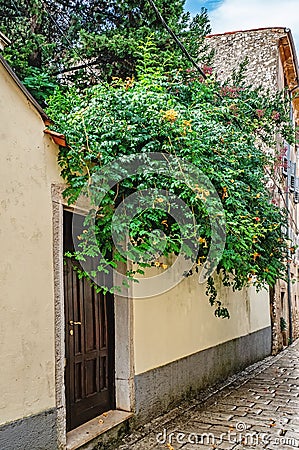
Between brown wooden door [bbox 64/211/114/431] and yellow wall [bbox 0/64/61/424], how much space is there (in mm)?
736

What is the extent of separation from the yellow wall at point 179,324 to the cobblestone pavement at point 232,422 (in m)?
0.72

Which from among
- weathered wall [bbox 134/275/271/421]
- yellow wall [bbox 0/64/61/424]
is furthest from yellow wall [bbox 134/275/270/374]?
yellow wall [bbox 0/64/61/424]

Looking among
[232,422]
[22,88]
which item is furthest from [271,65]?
[22,88]

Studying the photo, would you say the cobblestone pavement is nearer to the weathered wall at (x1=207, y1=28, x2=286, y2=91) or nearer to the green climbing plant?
the green climbing plant

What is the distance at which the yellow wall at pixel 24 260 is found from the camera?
3670 mm

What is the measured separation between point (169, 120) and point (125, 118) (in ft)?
1.42

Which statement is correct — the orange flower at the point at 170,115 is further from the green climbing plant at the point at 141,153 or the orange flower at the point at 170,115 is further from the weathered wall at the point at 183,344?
the weathered wall at the point at 183,344

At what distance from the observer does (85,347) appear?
5.19 m

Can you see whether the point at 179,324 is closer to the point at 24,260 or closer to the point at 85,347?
the point at 85,347

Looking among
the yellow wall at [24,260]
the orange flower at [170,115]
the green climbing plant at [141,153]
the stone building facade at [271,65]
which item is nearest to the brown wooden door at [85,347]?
the green climbing plant at [141,153]

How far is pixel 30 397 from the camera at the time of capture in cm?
385

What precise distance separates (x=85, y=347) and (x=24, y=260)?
1689 mm

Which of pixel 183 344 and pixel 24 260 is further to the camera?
pixel 183 344

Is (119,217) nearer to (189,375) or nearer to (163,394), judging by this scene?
(163,394)
